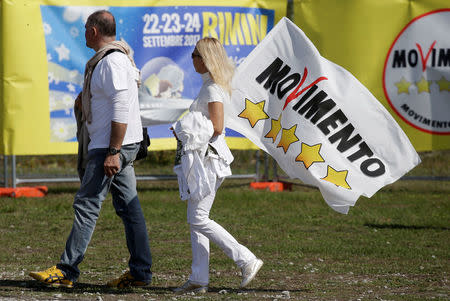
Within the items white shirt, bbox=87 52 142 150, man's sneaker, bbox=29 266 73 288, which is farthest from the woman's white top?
man's sneaker, bbox=29 266 73 288

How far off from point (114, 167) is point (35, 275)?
36.4 inches

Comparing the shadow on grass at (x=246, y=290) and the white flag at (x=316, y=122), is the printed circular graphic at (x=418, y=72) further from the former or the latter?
the shadow on grass at (x=246, y=290)

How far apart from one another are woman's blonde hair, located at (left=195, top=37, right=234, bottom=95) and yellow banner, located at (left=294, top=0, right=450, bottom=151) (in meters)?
5.97

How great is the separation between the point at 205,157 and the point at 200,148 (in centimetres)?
10

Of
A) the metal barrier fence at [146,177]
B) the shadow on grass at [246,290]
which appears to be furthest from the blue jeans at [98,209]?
the metal barrier fence at [146,177]

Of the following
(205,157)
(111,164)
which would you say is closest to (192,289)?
(205,157)

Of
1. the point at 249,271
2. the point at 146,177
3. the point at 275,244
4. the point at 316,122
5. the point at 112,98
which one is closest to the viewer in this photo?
the point at 112,98

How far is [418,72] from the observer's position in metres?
11.7

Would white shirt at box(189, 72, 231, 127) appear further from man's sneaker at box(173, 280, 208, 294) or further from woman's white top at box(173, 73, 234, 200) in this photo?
man's sneaker at box(173, 280, 208, 294)

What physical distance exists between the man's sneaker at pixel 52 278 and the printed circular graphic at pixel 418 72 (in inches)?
271

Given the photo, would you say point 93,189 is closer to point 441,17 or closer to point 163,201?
point 163,201

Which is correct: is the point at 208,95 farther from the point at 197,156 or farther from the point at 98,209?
the point at 98,209

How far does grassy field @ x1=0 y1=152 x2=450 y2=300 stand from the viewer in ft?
20.1

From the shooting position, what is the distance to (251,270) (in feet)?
19.5
